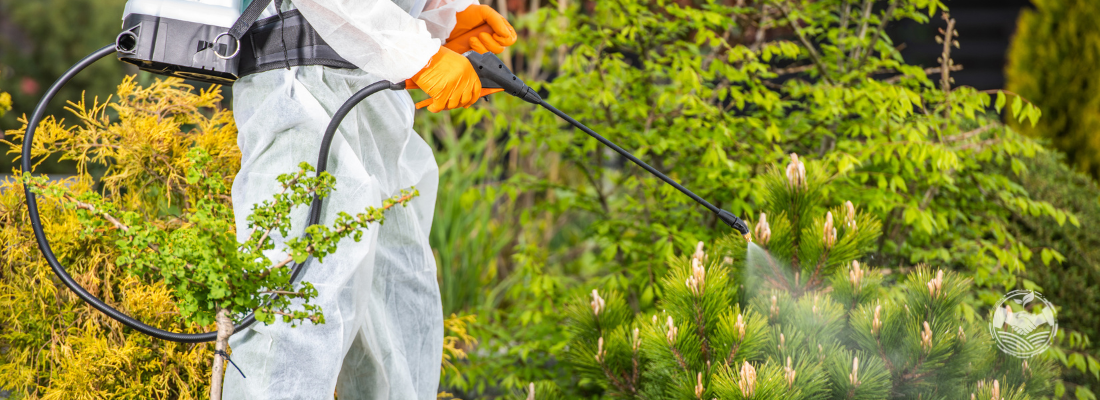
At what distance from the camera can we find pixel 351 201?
1.10 metres

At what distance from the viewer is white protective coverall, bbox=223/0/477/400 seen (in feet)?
3.40

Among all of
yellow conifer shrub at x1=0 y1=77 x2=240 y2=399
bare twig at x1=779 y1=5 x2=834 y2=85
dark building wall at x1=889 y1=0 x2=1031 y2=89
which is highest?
dark building wall at x1=889 y1=0 x2=1031 y2=89

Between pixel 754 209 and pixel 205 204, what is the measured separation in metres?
1.31

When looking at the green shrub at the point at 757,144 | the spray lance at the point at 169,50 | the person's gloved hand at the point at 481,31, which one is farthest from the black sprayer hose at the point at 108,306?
the green shrub at the point at 757,144

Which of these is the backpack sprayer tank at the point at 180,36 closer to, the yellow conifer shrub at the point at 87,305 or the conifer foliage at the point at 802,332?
the yellow conifer shrub at the point at 87,305

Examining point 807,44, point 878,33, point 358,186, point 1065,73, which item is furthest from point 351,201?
point 1065,73

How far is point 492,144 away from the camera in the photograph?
340cm

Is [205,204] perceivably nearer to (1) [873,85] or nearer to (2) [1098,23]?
(1) [873,85]

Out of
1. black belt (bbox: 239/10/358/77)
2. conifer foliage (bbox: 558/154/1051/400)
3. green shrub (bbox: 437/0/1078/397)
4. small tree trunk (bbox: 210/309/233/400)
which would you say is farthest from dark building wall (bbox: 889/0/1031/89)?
small tree trunk (bbox: 210/309/233/400)

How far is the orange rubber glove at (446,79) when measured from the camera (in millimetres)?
1106

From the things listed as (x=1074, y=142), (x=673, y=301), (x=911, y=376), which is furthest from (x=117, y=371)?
(x=1074, y=142)

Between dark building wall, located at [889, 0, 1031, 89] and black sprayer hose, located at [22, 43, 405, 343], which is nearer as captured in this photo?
black sprayer hose, located at [22, 43, 405, 343]

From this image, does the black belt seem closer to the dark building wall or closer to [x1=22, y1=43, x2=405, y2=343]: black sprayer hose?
[x1=22, y1=43, x2=405, y2=343]: black sprayer hose

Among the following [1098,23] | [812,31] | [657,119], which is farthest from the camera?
[1098,23]
